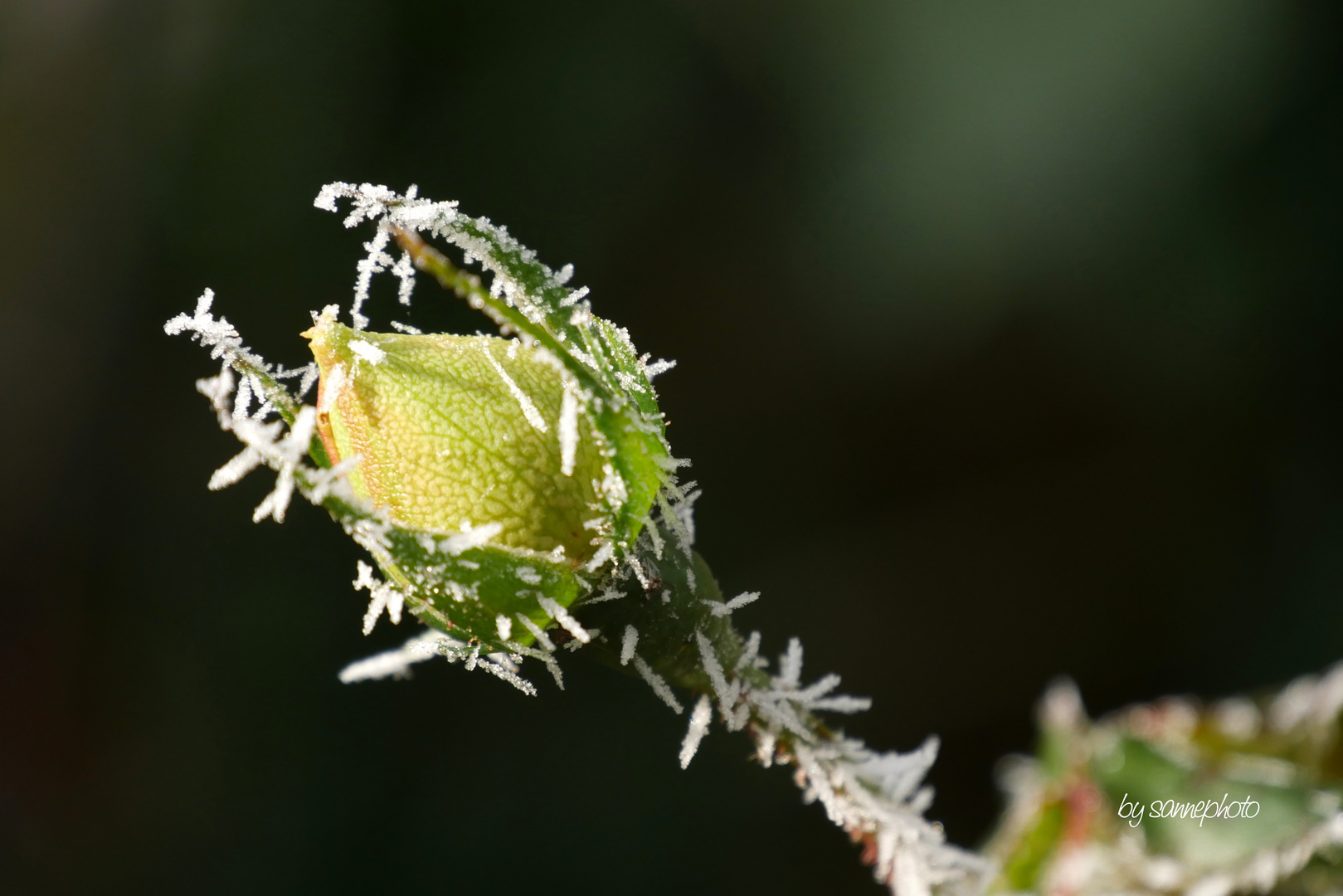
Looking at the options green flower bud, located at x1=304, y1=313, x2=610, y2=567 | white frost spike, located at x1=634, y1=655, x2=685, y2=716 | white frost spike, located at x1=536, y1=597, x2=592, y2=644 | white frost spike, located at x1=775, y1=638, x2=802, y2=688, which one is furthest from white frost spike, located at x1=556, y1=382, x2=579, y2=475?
white frost spike, located at x1=775, y1=638, x2=802, y2=688

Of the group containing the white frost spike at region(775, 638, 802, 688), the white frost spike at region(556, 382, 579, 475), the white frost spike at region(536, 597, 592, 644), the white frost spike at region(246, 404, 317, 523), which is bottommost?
the white frost spike at region(775, 638, 802, 688)

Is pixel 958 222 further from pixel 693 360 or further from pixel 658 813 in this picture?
pixel 658 813

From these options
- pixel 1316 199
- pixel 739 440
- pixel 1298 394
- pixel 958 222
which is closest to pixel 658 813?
pixel 739 440

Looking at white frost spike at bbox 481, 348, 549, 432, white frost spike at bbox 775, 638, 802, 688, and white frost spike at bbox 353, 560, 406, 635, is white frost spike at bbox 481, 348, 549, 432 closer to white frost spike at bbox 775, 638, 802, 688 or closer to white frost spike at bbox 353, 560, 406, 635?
white frost spike at bbox 353, 560, 406, 635

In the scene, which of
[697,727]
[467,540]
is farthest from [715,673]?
[467,540]

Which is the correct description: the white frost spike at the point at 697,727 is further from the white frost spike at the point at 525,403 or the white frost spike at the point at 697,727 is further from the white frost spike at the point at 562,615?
the white frost spike at the point at 525,403

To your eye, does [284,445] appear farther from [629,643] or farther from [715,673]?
[715,673]

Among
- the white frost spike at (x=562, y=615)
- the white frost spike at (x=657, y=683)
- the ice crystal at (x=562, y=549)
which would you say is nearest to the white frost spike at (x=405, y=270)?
the ice crystal at (x=562, y=549)
